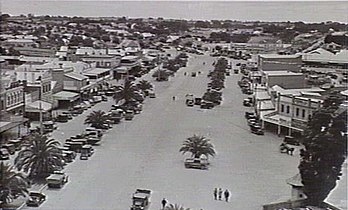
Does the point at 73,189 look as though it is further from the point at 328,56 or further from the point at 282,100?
the point at 328,56

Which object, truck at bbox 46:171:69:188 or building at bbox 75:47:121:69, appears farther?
building at bbox 75:47:121:69

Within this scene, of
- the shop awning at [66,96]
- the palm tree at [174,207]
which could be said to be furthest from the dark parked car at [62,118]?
the palm tree at [174,207]

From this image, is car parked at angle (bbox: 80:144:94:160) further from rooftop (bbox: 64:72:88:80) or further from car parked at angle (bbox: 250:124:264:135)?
car parked at angle (bbox: 250:124:264:135)

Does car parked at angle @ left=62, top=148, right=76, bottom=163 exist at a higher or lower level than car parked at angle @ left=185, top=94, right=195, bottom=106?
lower

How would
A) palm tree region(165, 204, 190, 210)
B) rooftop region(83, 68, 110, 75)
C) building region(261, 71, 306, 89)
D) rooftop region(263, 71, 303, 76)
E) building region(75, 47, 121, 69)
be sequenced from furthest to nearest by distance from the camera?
building region(75, 47, 121, 69) < rooftop region(83, 68, 110, 75) < rooftop region(263, 71, 303, 76) < building region(261, 71, 306, 89) < palm tree region(165, 204, 190, 210)

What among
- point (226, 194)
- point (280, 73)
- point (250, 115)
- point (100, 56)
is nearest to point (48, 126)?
point (226, 194)

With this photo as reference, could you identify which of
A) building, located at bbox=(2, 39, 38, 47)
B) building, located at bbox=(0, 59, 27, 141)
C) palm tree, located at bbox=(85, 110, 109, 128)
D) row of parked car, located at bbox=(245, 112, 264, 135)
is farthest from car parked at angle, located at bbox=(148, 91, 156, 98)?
building, located at bbox=(0, 59, 27, 141)
